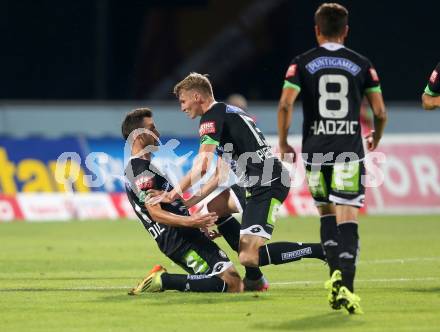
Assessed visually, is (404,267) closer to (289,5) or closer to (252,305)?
(252,305)

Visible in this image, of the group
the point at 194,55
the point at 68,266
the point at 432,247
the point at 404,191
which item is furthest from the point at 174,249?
the point at 194,55

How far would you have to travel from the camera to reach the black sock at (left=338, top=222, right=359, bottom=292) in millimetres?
8562

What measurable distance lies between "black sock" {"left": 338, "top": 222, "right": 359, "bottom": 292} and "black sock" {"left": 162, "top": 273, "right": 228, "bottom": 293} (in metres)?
1.68

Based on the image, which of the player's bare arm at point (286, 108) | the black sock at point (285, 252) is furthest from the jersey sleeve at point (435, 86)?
the player's bare arm at point (286, 108)

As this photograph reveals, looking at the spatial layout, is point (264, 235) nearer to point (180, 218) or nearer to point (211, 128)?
point (180, 218)

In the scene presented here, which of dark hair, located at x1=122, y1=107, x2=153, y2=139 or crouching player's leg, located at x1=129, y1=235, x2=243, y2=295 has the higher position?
dark hair, located at x1=122, y1=107, x2=153, y2=139

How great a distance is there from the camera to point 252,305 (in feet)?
30.6

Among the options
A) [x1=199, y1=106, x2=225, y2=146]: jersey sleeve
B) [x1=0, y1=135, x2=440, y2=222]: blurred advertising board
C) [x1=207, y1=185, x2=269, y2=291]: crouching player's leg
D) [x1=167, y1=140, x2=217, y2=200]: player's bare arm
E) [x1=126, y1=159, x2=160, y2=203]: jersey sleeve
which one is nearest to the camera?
[x1=167, y1=140, x2=217, y2=200]: player's bare arm

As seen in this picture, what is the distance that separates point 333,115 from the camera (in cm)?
892

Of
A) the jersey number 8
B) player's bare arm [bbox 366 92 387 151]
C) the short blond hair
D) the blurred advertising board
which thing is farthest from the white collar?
the blurred advertising board

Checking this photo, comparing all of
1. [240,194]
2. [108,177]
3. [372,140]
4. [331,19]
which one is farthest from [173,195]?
[108,177]

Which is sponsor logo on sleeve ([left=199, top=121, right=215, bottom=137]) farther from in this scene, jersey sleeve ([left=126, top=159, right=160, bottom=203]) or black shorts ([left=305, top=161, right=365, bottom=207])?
black shorts ([left=305, top=161, right=365, bottom=207])

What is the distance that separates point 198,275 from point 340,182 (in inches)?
74.0

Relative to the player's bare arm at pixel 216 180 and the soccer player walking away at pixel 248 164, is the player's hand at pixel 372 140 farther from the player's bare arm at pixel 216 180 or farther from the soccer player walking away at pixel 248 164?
the player's bare arm at pixel 216 180
